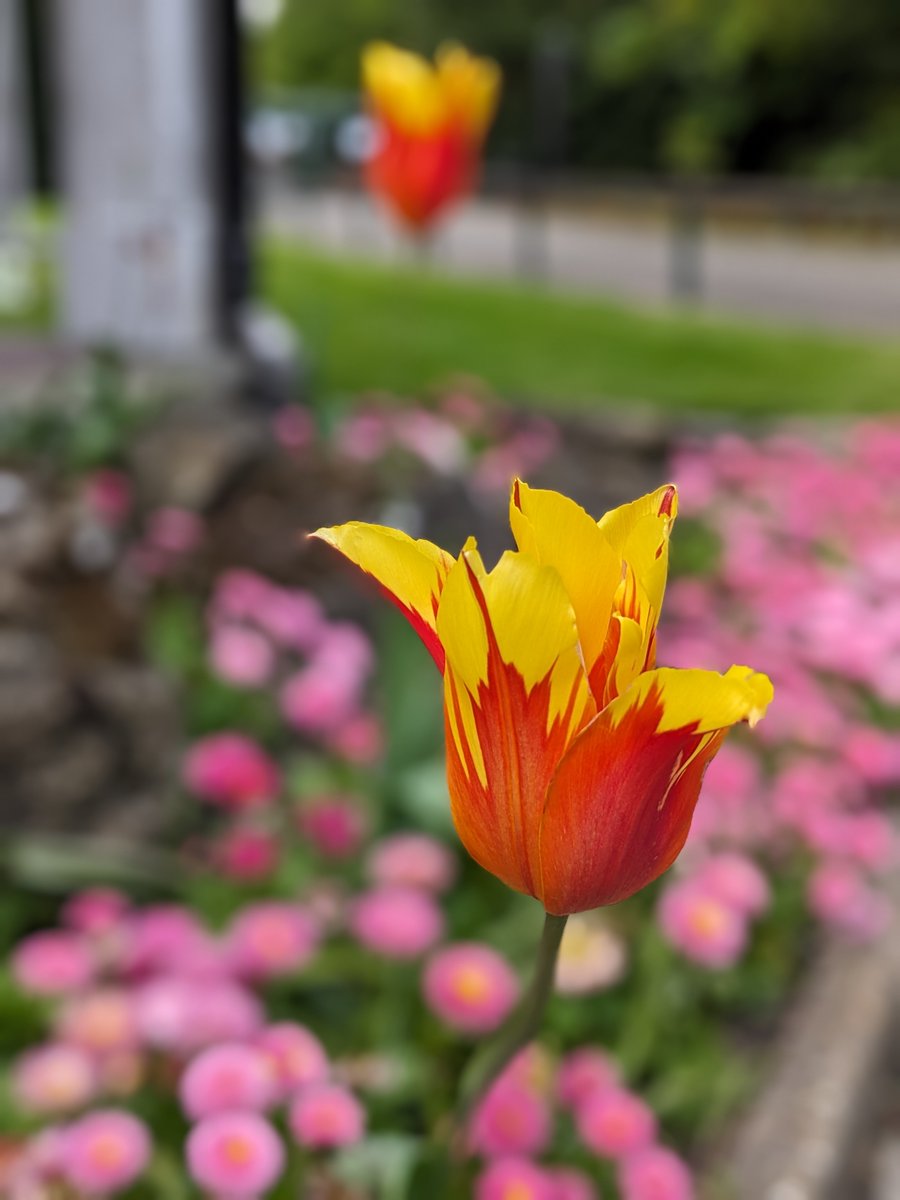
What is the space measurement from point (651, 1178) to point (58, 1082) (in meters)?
0.42

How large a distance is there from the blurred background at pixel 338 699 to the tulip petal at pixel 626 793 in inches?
13.1

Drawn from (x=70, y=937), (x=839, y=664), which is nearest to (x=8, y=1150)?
(x=70, y=937)

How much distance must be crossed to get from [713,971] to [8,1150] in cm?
68

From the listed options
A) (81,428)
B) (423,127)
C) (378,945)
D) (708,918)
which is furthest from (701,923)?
(81,428)

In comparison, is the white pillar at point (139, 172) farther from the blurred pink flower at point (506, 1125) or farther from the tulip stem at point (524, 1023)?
the tulip stem at point (524, 1023)

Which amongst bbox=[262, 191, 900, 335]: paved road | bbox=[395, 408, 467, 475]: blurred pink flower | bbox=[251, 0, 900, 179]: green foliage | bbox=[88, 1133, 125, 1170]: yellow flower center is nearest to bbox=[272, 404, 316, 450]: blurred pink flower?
bbox=[395, 408, 467, 475]: blurred pink flower

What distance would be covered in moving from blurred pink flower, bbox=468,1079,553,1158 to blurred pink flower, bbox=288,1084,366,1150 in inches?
4.8

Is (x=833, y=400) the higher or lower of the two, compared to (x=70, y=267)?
lower

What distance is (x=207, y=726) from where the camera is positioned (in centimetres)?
182

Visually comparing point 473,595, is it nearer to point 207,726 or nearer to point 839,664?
point 207,726

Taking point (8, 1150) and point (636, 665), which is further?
point (8, 1150)

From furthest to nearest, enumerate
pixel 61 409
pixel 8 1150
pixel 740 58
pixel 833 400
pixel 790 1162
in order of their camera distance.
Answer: pixel 740 58
pixel 833 400
pixel 61 409
pixel 790 1162
pixel 8 1150

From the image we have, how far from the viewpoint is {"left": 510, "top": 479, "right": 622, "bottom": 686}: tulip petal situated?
0.40 metres

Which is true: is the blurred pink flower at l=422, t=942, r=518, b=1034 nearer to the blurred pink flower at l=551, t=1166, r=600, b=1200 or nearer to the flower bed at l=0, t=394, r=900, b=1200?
the flower bed at l=0, t=394, r=900, b=1200
